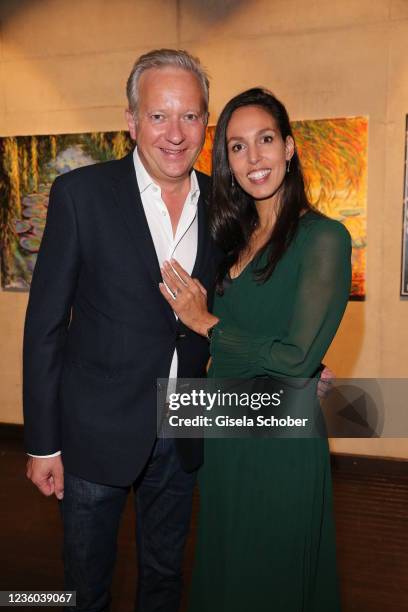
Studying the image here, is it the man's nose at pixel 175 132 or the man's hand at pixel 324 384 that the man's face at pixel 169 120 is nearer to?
the man's nose at pixel 175 132

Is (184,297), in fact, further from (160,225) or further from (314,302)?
(314,302)

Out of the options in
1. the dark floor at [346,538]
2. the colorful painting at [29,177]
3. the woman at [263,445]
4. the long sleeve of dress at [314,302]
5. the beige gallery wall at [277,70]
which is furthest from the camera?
the colorful painting at [29,177]

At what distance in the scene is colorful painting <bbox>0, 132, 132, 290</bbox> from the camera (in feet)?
14.9

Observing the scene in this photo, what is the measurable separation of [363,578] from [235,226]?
2016 mm

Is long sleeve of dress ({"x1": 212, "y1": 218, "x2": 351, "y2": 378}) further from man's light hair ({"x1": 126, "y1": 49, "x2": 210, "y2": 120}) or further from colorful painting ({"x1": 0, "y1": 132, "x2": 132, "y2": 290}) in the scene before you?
colorful painting ({"x1": 0, "y1": 132, "x2": 132, "y2": 290})

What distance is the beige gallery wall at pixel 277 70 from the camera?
3895 mm

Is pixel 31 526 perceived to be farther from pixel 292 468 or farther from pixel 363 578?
pixel 292 468

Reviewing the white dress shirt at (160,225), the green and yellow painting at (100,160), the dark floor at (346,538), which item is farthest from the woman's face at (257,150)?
the dark floor at (346,538)

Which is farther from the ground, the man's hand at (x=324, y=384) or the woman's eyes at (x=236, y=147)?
the woman's eyes at (x=236, y=147)

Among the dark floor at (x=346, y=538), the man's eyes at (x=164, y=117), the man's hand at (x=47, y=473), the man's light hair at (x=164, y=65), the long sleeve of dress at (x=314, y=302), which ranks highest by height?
the man's light hair at (x=164, y=65)

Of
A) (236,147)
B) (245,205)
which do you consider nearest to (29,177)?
(245,205)

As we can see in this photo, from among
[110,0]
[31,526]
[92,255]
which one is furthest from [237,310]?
[110,0]

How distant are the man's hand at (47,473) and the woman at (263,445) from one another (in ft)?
1.61

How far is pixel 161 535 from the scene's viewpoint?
2.19 meters
